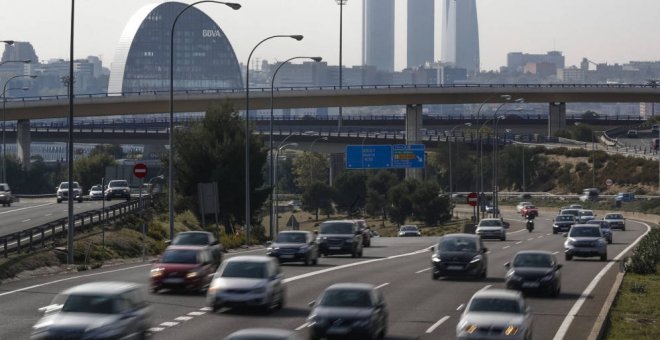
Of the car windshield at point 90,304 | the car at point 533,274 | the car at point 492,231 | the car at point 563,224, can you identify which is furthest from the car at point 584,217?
the car windshield at point 90,304

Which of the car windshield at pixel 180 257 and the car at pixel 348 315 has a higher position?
the car windshield at pixel 180 257

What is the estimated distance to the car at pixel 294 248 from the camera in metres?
48.5

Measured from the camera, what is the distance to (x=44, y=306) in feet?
109

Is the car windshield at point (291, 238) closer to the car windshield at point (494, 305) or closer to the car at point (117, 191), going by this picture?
the car windshield at point (494, 305)

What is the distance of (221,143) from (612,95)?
8527 cm

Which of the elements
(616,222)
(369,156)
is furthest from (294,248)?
(369,156)

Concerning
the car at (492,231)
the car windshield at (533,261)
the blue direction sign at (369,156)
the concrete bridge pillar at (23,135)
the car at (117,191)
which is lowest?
the car at (492,231)

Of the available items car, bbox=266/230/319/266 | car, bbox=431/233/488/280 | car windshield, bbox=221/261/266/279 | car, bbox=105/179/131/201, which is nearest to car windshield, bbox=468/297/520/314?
car windshield, bbox=221/261/266/279

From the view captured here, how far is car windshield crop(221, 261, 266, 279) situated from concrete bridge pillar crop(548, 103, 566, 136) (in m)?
146

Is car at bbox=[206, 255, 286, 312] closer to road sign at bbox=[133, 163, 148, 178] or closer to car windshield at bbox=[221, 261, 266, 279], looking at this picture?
car windshield at bbox=[221, 261, 266, 279]

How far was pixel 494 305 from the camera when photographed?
2686 cm

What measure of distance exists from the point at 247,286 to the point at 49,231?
25492 mm

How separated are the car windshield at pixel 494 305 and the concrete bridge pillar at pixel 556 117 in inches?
5931

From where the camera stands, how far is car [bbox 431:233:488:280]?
4325cm
